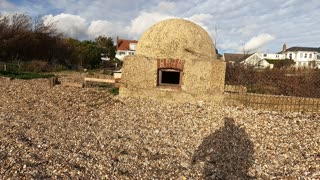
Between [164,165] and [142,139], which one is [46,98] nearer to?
[142,139]

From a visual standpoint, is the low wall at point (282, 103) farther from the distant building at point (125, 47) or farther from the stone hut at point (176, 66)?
the distant building at point (125, 47)

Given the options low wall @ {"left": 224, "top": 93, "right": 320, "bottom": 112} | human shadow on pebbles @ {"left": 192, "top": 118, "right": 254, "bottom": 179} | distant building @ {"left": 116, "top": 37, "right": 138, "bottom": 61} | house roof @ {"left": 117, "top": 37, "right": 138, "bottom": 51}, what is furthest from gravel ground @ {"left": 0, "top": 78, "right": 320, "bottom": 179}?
house roof @ {"left": 117, "top": 37, "right": 138, "bottom": 51}

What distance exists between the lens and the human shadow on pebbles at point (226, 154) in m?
4.45

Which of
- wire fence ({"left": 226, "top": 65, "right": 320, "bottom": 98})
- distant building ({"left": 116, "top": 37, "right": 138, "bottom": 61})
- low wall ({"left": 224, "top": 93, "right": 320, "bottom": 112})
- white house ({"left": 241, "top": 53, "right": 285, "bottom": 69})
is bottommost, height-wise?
low wall ({"left": 224, "top": 93, "right": 320, "bottom": 112})

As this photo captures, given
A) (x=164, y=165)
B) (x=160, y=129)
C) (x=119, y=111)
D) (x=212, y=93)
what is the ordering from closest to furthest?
(x=164, y=165) < (x=160, y=129) < (x=119, y=111) < (x=212, y=93)

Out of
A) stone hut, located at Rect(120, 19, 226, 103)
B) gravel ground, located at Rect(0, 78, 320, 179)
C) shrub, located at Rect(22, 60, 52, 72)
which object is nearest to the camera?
gravel ground, located at Rect(0, 78, 320, 179)

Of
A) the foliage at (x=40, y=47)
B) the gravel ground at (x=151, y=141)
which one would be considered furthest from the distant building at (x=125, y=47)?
the gravel ground at (x=151, y=141)

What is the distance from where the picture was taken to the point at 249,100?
8883mm

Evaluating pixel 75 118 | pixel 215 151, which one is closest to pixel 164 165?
pixel 215 151

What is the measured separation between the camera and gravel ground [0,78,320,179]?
4348mm

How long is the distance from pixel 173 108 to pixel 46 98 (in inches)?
206

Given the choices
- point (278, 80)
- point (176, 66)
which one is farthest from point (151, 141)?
point (278, 80)

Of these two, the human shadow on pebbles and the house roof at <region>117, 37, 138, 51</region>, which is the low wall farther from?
the house roof at <region>117, 37, 138, 51</region>

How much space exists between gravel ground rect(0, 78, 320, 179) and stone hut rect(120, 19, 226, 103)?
1.57ft
